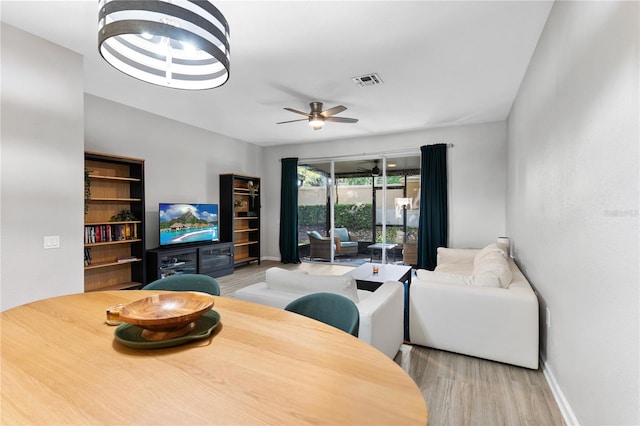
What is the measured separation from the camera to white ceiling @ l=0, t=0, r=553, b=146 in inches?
94.4

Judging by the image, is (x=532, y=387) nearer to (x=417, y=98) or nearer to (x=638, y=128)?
(x=638, y=128)

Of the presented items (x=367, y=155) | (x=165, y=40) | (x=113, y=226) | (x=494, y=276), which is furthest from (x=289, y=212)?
(x=165, y=40)

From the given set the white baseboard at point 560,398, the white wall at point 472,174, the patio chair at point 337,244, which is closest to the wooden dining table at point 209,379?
the white baseboard at point 560,398

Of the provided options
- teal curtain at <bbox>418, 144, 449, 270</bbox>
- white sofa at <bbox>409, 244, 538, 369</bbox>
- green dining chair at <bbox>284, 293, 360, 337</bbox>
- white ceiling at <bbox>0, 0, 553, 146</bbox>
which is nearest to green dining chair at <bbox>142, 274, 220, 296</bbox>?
green dining chair at <bbox>284, 293, 360, 337</bbox>

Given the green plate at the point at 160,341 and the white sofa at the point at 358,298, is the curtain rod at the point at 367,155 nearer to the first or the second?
the white sofa at the point at 358,298

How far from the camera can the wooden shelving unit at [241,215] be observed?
612 centimetres

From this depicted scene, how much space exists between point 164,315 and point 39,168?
8.46ft

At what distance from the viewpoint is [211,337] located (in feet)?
3.70

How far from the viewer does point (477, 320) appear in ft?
8.18

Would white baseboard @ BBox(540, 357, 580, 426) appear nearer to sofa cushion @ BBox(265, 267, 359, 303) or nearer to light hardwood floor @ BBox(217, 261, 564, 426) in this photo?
light hardwood floor @ BBox(217, 261, 564, 426)

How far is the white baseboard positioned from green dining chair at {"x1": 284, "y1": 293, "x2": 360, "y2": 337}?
1.44m

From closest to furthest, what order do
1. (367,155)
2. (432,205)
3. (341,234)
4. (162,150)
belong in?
(162,150), (432,205), (367,155), (341,234)

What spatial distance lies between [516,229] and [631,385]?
10.4 feet

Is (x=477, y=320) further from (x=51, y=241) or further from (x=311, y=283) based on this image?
(x=51, y=241)
